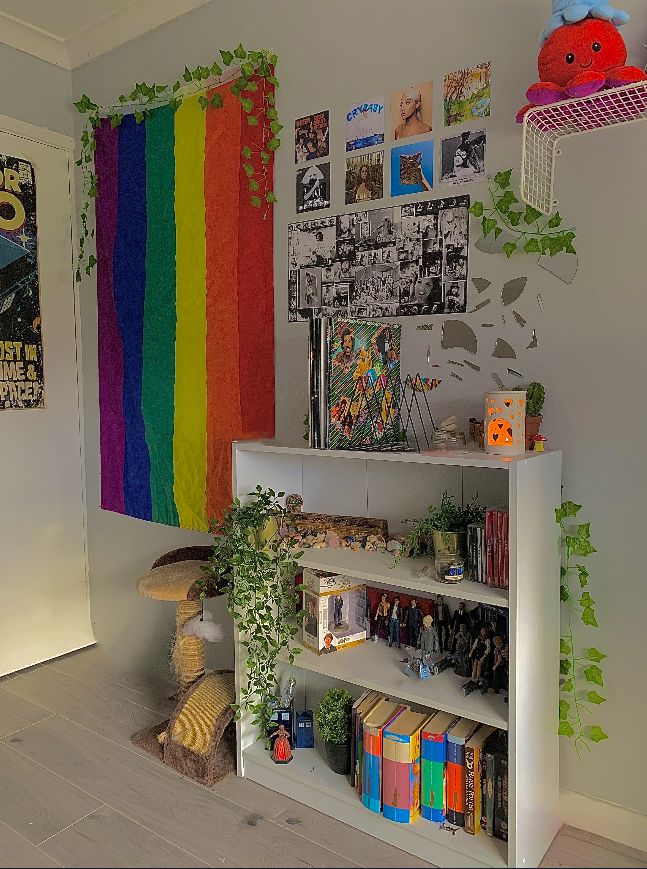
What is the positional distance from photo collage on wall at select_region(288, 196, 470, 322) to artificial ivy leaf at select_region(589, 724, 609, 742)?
→ 106cm

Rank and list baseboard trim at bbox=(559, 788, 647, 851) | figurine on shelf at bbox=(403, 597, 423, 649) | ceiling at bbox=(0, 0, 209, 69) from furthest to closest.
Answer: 1. ceiling at bbox=(0, 0, 209, 69)
2. figurine on shelf at bbox=(403, 597, 423, 649)
3. baseboard trim at bbox=(559, 788, 647, 851)

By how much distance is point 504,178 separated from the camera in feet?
5.57

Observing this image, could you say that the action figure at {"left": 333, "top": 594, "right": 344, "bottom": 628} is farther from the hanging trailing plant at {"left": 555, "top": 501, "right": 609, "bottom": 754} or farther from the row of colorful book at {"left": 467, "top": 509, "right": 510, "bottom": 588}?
the hanging trailing plant at {"left": 555, "top": 501, "right": 609, "bottom": 754}

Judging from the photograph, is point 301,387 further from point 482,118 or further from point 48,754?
point 48,754

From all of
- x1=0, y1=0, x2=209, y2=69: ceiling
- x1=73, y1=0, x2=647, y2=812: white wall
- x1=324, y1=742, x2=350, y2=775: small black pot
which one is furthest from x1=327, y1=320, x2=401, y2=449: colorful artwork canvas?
x1=0, y1=0, x2=209, y2=69: ceiling

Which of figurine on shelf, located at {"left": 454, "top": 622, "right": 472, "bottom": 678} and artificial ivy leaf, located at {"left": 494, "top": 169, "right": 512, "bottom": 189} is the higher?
artificial ivy leaf, located at {"left": 494, "top": 169, "right": 512, "bottom": 189}

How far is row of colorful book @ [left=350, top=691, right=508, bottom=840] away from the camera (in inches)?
63.1

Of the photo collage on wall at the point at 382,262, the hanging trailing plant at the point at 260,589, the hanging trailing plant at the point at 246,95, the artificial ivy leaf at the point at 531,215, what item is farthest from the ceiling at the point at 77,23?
the hanging trailing plant at the point at 260,589

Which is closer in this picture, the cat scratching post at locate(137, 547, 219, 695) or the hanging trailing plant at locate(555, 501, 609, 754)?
the hanging trailing plant at locate(555, 501, 609, 754)

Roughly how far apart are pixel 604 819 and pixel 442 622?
1.89 feet

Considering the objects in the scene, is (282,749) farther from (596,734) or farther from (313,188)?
(313,188)

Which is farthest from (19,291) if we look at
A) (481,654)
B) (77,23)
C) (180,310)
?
(481,654)

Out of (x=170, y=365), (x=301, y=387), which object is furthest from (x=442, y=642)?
(x=170, y=365)

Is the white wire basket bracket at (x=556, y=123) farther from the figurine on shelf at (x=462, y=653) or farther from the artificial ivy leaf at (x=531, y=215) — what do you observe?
the figurine on shelf at (x=462, y=653)
